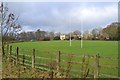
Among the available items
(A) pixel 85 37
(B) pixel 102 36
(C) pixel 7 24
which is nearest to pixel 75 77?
(C) pixel 7 24

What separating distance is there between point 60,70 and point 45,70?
1.89 meters

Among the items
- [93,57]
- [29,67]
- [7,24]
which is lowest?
[29,67]

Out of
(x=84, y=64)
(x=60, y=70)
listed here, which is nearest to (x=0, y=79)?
(x=60, y=70)

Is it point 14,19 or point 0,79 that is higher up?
point 14,19

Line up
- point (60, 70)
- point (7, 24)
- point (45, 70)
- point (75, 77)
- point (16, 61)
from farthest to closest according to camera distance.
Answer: point (7, 24), point (16, 61), point (45, 70), point (60, 70), point (75, 77)

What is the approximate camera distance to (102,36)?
93938 mm

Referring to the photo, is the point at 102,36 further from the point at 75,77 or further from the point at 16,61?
the point at 75,77

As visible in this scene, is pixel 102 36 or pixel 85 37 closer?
pixel 102 36

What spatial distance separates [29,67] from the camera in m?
17.7

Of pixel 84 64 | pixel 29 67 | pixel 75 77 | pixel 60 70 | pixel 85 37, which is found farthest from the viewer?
pixel 85 37

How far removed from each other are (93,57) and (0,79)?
3.98 meters

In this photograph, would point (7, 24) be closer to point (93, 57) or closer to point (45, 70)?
point (45, 70)

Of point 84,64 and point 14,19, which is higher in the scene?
point 14,19

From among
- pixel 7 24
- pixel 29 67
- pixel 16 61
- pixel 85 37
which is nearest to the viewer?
pixel 29 67
